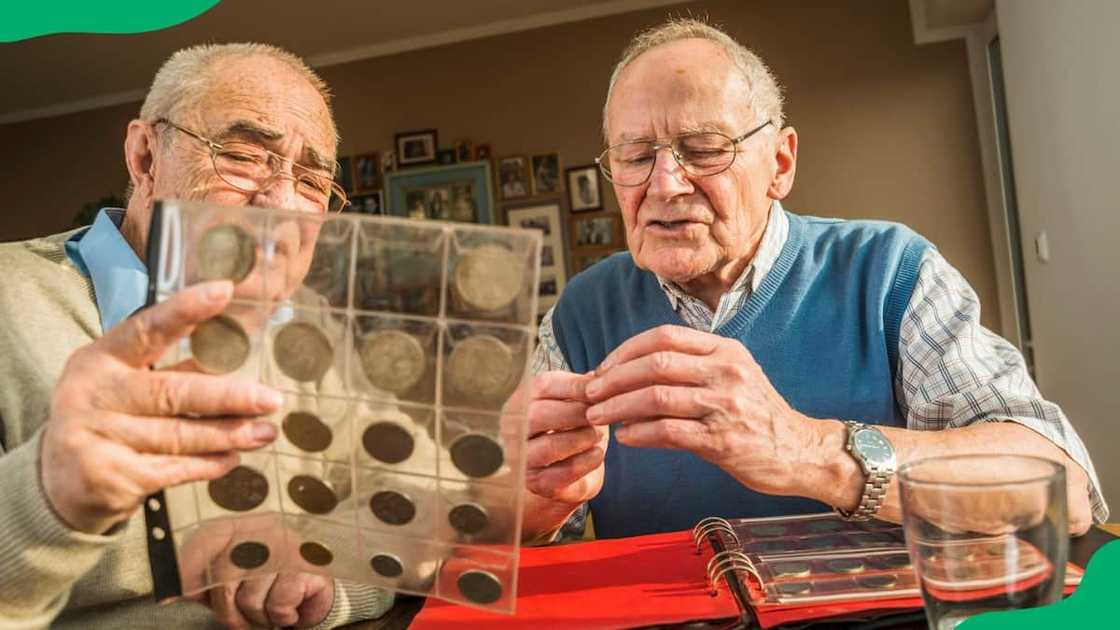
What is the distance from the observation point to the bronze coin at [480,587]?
71 cm

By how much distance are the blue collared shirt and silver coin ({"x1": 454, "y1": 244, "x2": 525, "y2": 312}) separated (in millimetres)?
739

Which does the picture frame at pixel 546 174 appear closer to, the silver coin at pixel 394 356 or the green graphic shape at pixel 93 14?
the green graphic shape at pixel 93 14

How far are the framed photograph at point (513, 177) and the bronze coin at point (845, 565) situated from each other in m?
4.65

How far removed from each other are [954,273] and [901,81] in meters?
3.67

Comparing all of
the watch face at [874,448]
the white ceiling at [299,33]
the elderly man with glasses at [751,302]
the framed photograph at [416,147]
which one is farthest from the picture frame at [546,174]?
the watch face at [874,448]

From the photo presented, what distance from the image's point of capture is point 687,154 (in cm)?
147

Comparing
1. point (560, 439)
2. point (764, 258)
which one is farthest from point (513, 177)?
point (560, 439)

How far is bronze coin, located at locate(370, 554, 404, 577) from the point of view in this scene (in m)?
0.73

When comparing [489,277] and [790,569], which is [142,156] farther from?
[790,569]

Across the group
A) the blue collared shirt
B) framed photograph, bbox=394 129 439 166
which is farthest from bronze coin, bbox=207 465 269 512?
framed photograph, bbox=394 129 439 166

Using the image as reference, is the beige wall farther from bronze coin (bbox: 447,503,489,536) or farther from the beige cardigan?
bronze coin (bbox: 447,503,489,536)

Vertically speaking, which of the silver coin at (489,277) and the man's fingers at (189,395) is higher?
the silver coin at (489,277)

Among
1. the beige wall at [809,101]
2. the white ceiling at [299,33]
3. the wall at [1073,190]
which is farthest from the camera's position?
the white ceiling at [299,33]

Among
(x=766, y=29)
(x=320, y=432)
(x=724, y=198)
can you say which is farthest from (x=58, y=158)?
(x=320, y=432)
